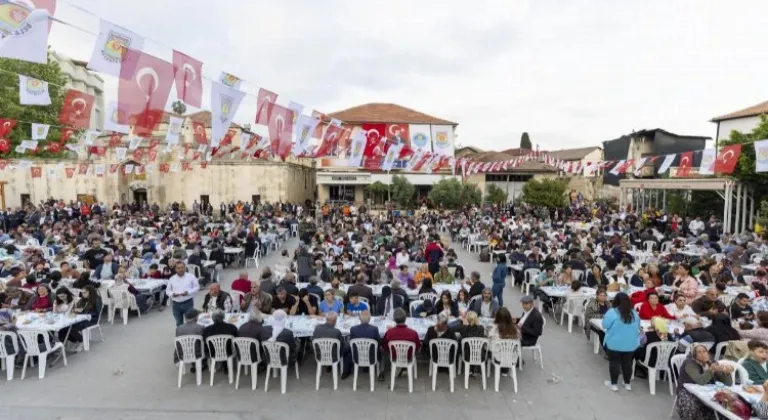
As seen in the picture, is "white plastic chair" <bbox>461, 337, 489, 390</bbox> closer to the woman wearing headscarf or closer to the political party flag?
the woman wearing headscarf

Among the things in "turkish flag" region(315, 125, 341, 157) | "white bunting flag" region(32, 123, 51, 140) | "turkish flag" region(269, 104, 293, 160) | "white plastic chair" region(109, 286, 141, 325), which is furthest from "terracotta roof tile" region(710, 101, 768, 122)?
"white bunting flag" region(32, 123, 51, 140)

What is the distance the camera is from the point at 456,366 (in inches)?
267

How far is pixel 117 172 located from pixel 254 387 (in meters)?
32.2

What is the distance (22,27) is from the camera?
227 inches

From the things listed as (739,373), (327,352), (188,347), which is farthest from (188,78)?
(739,373)

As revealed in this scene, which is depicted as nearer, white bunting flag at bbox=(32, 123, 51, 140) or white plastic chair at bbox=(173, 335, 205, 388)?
white plastic chair at bbox=(173, 335, 205, 388)

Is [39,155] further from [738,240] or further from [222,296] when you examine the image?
[738,240]

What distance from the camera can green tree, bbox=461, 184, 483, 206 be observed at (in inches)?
1265

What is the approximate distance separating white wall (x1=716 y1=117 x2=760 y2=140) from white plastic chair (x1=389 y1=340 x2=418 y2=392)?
Result: 1319 inches

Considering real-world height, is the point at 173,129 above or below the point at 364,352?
above

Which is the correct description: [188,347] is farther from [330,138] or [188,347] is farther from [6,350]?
[330,138]

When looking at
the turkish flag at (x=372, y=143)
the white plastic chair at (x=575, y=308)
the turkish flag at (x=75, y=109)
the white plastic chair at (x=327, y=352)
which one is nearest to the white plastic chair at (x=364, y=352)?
the white plastic chair at (x=327, y=352)

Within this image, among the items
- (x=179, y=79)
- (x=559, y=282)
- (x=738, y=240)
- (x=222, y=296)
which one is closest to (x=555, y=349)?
(x=559, y=282)

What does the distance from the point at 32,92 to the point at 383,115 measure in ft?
103
